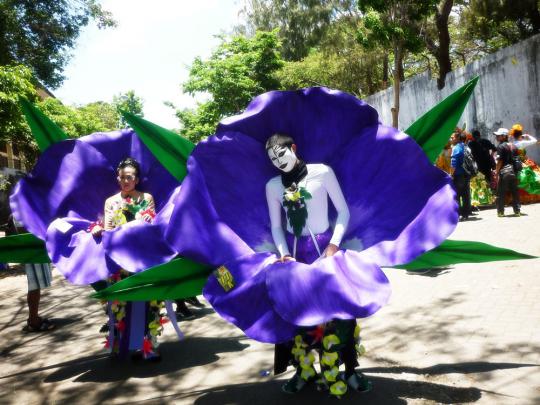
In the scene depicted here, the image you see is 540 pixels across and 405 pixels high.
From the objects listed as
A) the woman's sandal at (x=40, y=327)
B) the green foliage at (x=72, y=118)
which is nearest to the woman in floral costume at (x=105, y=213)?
the woman's sandal at (x=40, y=327)

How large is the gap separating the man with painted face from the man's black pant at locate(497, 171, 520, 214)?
7526mm

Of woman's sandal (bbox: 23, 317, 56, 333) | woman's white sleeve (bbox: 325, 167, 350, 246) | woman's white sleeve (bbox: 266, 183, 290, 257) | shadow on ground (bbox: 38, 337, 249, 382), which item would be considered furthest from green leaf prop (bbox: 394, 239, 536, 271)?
woman's sandal (bbox: 23, 317, 56, 333)

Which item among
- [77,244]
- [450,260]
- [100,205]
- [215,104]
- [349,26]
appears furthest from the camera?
[349,26]

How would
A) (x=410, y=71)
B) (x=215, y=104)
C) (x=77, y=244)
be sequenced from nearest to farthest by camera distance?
(x=77, y=244) → (x=215, y=104) → (x=410, y=71)

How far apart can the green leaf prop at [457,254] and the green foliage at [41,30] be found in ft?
40.7

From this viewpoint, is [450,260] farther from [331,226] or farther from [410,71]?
[410,71]

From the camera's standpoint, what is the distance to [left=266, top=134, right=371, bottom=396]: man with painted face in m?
2.70

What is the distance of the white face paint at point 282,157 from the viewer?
8.81 ft

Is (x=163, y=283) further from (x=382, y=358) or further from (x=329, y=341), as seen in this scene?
(x=382, y=358)

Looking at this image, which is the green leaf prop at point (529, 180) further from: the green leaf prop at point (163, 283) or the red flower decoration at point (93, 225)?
the green leaf prop at point (163, 283)

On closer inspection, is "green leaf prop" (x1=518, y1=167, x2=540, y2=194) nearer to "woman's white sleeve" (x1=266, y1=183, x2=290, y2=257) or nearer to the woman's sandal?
the woman's sandal

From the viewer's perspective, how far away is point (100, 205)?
12.1 ft

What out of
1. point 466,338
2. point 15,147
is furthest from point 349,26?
point 466,338

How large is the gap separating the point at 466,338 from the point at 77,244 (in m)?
2.78
